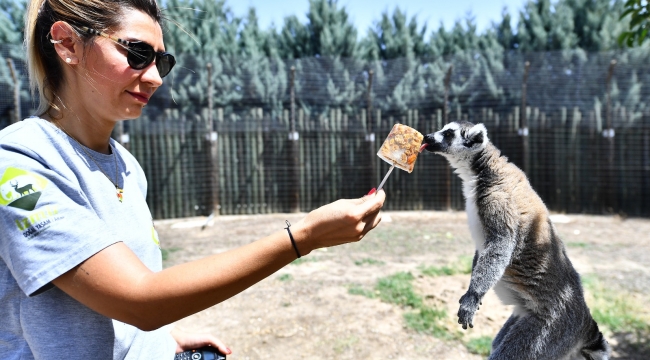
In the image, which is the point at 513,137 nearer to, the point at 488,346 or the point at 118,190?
the point at 488,346

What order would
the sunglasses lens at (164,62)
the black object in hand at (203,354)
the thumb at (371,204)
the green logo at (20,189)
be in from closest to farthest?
the green logo at (20,189) < the thumb at (371,204) < the sunglasses lens at (164,62) < the black object in hand at (203,354)

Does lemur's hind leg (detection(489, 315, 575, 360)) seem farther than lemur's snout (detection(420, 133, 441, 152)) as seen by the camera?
No

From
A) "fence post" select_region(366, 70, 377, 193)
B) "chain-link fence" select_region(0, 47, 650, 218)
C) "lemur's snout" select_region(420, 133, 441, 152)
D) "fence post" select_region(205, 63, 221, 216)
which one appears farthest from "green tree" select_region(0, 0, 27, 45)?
"lemur's snout" select_region(420, 133, 441, 152)

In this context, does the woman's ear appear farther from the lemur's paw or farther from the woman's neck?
the lemur's paw

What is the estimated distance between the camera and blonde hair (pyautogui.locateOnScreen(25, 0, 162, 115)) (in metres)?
1.33

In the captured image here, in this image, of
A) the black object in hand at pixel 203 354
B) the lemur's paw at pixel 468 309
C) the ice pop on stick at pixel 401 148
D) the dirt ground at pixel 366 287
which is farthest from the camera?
the dirt ground at pixel 366 287

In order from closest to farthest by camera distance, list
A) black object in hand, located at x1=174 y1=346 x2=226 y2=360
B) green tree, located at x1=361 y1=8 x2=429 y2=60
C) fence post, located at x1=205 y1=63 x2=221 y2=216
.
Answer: black object in hand, located at x1=174 y1=346 x2=226 y2=360, fence post, located at x1=205 y1=63 x2=221 y2=216, green tree, located at x1=361 y1=8 x2=429 y2=60

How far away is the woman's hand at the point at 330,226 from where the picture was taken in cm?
133

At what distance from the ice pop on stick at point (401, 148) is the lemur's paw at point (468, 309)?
0.84 metres

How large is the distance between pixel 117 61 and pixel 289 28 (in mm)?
15625

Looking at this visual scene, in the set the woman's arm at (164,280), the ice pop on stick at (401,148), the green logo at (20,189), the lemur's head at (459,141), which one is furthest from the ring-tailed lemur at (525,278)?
the green logo at (20,189)

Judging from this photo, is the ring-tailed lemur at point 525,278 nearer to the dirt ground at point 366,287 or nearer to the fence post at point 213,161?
the dirt ground at point 366,287

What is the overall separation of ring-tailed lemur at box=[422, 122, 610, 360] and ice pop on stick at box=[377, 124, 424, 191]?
2.66ft

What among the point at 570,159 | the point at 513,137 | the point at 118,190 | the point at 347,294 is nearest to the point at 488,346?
the point at 347,294
